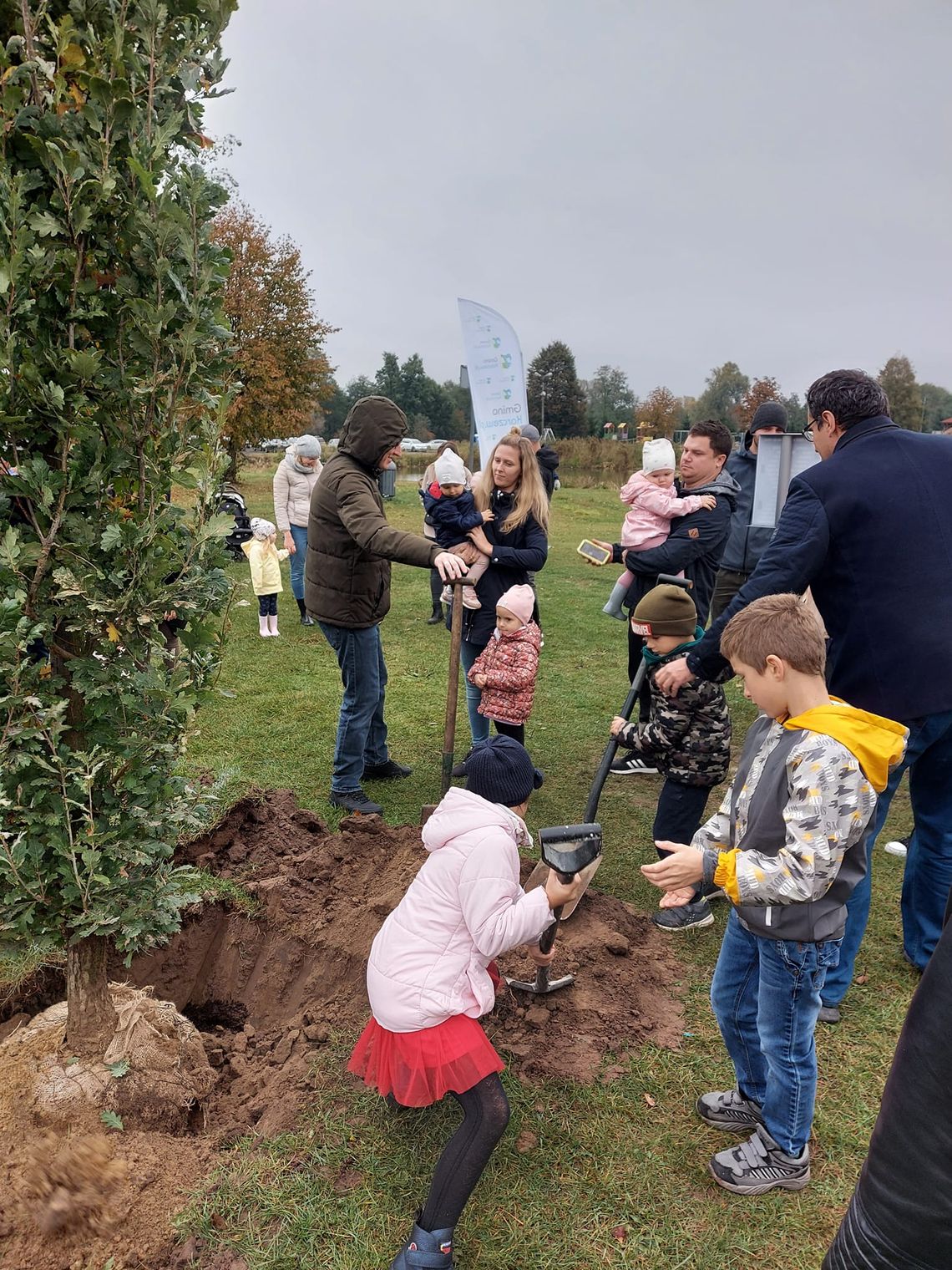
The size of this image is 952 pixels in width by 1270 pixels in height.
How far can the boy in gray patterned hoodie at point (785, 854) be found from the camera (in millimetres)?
2338

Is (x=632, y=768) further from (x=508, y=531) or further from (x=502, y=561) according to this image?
(x=508, y=531)

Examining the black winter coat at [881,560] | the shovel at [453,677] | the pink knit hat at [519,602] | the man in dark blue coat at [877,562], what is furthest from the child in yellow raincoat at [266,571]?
the black winter coat at [881,560]

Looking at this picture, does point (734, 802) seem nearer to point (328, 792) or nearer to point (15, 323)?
point (15, 323)

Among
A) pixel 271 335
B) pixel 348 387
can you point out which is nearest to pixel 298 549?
pixel 271 335

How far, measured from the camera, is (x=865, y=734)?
7.86 feet

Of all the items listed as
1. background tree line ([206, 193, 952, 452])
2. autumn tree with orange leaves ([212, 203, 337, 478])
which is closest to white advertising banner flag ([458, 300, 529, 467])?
background tree line ([206, 193, 952, 452])

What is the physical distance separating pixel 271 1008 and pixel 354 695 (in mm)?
2005

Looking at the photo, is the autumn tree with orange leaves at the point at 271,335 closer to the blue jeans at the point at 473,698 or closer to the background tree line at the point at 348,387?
the background tree line at the point at 348,387

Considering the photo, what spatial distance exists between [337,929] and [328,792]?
1.80 metres

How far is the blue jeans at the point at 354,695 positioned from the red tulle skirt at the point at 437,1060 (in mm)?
2847

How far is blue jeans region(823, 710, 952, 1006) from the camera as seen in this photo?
133 inches

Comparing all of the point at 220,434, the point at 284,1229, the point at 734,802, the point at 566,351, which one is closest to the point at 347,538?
the point at 220,434

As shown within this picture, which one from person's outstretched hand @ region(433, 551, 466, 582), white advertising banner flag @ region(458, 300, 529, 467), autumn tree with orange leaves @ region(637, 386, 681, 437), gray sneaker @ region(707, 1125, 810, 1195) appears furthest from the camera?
autumn tree with orange leaves @ region(637, 386, 681, 437)

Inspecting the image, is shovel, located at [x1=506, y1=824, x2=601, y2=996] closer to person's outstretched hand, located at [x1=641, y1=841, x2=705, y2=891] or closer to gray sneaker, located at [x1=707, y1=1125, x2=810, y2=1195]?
person's outstretched hand, located at [x1=641, y1=841, x2=705, y2=891]
